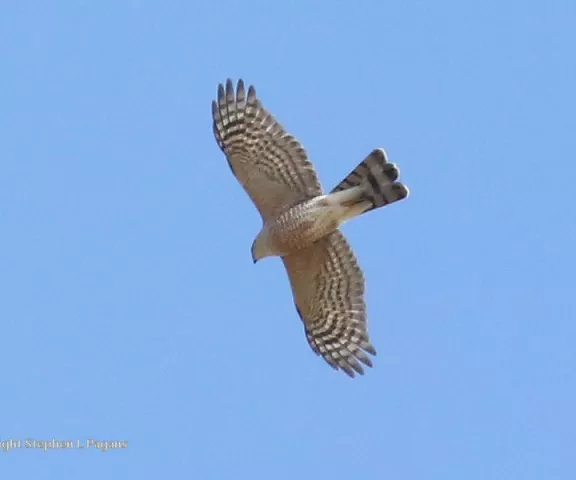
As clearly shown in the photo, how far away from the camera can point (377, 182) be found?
11.6 meters

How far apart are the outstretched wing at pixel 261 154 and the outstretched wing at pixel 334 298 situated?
0.69m

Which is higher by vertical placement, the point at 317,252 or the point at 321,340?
the point at 317,252

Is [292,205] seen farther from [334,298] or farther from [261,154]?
[334,298]

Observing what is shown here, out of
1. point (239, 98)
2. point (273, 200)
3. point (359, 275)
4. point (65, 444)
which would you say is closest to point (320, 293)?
point (359, 275)

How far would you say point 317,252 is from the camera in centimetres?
1223

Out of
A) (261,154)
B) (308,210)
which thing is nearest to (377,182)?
(308,210)

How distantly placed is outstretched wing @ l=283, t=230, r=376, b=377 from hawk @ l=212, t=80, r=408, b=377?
0.04ft

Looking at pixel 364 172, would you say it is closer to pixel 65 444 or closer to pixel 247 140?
pixel 247 140

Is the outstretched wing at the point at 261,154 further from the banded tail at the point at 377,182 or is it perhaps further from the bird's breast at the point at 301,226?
the banded tail at the point at 377,182

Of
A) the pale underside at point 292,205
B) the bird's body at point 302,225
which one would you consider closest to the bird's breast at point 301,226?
the bird's body at point 302,225

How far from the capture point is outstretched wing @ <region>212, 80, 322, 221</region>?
38.9ft

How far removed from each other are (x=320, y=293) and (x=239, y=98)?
8.03 ft

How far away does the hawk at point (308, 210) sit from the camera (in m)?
11.6

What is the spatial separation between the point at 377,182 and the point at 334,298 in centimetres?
164
